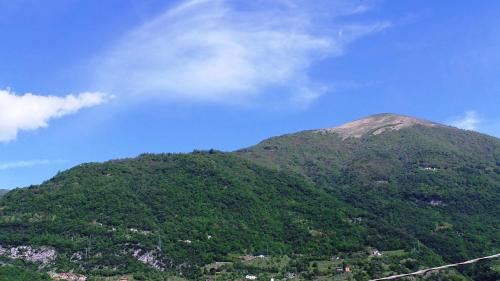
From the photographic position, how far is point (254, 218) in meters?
130

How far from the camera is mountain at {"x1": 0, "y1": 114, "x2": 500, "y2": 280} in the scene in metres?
104

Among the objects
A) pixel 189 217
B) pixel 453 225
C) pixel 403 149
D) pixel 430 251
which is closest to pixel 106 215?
pixel 189 217

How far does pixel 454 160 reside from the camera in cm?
16650

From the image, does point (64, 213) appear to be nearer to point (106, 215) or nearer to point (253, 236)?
point (106, 215)

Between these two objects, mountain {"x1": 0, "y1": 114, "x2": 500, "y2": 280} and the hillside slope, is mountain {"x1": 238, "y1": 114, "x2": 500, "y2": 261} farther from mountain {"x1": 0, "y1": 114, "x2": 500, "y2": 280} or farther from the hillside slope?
the hillside slope

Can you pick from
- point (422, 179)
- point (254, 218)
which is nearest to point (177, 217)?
point (254, 218)

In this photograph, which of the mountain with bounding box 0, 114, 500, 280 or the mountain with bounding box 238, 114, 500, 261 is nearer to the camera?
the mountain with bounding box 0, 114, 500, 280

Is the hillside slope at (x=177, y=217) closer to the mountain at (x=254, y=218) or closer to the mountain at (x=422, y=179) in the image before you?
the mountain at (x=254, y=218)

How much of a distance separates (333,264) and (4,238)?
61330 mm

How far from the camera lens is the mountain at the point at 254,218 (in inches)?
4094

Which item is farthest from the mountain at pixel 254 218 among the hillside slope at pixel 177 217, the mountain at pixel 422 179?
the mountain at pixel 422 179

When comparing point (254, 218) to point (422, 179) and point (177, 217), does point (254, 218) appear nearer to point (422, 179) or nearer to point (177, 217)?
point (177, 217)

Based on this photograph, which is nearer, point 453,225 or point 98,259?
point 98,259

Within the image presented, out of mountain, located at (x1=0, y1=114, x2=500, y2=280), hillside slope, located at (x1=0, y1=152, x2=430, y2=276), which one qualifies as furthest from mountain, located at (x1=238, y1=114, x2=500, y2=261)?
hillside slope, located at (x1=0, y1=152, x2=430, y2=276)
